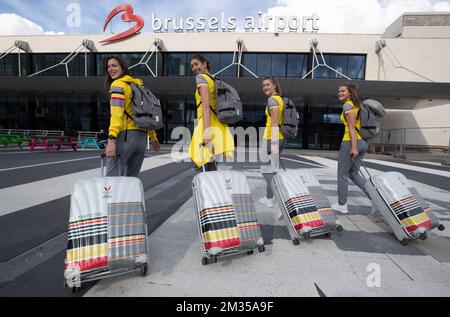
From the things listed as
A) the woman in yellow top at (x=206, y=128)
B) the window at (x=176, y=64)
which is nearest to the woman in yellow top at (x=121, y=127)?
the woman in yellow top at (x=206, y=128)

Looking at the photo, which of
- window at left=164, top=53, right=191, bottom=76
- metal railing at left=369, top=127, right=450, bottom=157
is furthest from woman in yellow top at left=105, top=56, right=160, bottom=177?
metal railing at left=369, top=127, right=450, bottom=157

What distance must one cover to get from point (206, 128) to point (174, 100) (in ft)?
72.9

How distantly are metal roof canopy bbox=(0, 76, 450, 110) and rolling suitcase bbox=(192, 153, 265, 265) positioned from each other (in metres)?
14.8

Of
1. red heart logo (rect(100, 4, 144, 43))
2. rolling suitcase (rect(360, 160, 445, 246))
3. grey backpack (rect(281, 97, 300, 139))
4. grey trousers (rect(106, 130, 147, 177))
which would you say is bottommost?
rolling suitcase (rect(360, 160, 445, 246))

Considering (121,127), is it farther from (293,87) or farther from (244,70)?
(244,70)

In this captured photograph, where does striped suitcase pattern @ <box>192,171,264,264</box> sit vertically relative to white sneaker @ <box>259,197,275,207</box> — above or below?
above

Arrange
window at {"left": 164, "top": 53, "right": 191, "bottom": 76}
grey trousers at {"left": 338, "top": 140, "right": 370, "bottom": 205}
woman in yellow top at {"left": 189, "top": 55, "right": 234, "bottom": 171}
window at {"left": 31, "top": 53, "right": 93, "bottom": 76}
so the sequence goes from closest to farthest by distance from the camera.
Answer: woman in yellow top at {"left": 189, "top": 55, "right": 234, "bottom": 171}, grey trousers at {"left": 338, "top": 140, "right": 370, "bottom": 205}, window at {"left": 164, "top": 53, "right": 191, "bottom": 76}, window at {"left": 31, "top": 53, "right": 93, "bottom": 76}

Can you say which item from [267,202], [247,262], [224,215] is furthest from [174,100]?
[247,262]

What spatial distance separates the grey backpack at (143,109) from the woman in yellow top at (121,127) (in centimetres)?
6

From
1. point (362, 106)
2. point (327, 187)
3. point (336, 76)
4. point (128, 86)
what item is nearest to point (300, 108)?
point (336, 76)

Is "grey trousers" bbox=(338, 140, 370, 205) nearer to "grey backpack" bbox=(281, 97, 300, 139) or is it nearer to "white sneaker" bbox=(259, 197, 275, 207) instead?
"grey backpack" bbox=(281, 97, 300, 139)

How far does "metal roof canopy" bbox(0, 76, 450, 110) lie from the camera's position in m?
16.6

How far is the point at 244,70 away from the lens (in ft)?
72.1
